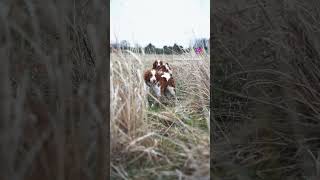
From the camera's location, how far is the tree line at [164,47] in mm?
1488

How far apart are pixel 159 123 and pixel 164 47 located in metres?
0.25

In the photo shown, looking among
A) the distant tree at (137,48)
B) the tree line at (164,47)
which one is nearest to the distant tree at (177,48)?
the tree line at (164,47)

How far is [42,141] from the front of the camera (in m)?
1.34

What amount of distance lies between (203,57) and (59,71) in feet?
1.53

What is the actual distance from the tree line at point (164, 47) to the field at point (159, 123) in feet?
0.05

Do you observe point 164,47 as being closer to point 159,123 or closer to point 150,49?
point 150,49

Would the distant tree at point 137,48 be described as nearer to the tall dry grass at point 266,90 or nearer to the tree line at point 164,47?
the tree line at point 164,47

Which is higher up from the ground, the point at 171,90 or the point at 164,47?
the point at 164,47

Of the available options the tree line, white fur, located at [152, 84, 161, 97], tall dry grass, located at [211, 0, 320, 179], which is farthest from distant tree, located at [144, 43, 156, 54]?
tall dry grass, located at [211, 0, 320, 179]

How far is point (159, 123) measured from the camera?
1.49 meters

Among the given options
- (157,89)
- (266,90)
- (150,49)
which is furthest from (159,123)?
(266,90)

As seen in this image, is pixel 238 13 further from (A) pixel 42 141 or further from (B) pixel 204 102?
(A) pixel 42 141

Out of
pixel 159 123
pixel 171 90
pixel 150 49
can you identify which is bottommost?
pixel 159 123

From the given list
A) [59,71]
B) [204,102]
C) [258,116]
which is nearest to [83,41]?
[59,71]
